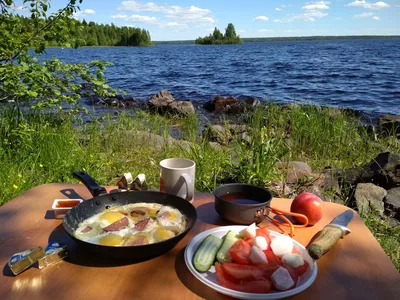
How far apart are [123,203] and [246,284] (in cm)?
70

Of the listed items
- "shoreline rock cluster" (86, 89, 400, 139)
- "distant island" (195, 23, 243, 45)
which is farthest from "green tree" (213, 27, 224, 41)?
"shoreline rock cluster" (86, 89, 400, 139)

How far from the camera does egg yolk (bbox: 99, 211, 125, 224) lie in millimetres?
1377

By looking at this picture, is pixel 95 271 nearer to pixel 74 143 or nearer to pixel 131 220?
pixel 131 220

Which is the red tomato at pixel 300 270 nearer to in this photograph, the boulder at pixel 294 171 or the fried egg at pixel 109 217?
the fried egg at pixel 109 217

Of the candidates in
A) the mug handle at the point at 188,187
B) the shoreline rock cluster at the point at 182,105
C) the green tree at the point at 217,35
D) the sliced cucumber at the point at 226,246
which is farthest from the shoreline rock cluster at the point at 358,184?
the green tree at the point at 217,35

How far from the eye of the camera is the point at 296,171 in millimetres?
3836

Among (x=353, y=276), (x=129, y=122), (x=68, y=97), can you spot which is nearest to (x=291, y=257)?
(x=353, y=276)

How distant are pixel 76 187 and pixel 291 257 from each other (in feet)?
3.95

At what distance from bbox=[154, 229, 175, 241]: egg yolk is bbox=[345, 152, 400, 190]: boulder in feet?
9.93

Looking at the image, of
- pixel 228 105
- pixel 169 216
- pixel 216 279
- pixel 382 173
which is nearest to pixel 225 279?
pixel 216 279

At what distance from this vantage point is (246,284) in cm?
→ 108

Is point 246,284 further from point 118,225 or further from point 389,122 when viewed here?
point 389,122

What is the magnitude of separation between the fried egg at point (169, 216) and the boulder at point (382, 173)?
9.43ft

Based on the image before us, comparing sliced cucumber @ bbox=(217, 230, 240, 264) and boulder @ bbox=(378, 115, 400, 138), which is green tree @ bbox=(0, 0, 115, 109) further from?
boulder @ bbox=(378, 115, 400, 138)
